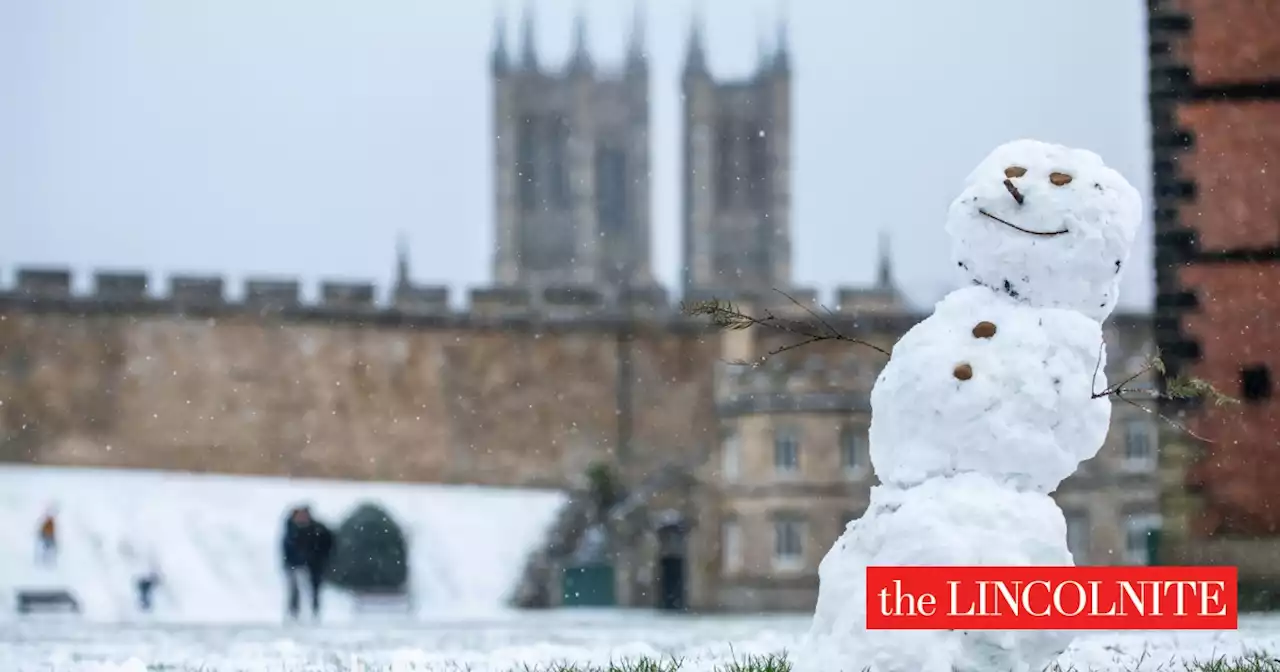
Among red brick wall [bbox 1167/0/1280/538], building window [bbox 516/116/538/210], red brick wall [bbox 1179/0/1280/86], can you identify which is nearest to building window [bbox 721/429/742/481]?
red brick wall [bbox 1167/0/1280/538]

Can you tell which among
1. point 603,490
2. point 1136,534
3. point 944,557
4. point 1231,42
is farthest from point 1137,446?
point 944,557

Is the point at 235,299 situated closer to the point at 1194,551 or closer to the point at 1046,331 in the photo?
the point at 1194,551

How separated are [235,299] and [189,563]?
16.3 ft

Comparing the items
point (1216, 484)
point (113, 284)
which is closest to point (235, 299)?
point (113, 284)

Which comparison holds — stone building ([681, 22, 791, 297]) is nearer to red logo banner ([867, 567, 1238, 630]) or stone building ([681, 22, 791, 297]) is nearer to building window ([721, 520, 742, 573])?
building window ([721, 520, 742, 573])

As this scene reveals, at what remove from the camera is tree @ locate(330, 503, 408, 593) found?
26.8 meters

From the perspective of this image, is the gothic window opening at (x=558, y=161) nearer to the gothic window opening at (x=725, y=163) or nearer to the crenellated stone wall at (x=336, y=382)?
the gothic window opening at (x=725, y=163)

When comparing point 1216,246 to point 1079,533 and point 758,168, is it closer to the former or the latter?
point 1079,533

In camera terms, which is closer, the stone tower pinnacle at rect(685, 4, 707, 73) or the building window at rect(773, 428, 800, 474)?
the building window at rect(773, 428, 800, 474)

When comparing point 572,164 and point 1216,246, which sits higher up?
point 572,164

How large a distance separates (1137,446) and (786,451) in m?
4.93

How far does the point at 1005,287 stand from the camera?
261 inches

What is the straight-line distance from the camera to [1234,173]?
14906mm

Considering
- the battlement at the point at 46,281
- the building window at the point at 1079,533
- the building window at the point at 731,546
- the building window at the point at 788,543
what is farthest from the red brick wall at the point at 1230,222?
the battlement at the point at 46,281
